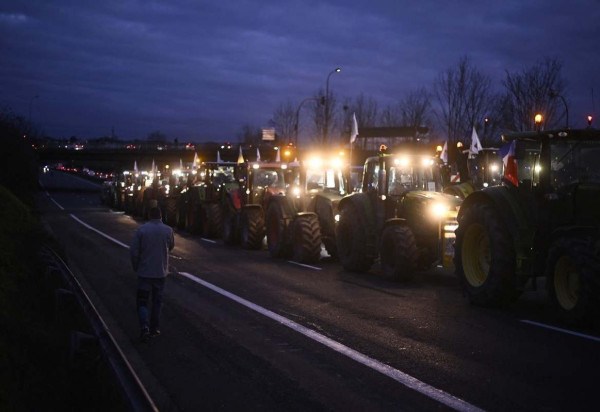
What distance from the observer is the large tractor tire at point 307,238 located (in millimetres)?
18906

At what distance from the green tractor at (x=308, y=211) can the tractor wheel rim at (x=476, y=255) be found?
21.6ft

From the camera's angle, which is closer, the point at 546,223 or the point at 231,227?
the point at 546,223

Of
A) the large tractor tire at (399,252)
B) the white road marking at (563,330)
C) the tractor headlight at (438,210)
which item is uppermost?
the tractor headlight at (438,210)

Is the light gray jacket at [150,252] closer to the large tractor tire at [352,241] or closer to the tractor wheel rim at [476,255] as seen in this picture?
the tractor wheel rim at [476,255]

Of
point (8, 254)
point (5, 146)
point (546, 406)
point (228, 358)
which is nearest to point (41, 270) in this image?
point (8, 254)

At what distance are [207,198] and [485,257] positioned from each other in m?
18.3

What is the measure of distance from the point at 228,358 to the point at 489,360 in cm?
302

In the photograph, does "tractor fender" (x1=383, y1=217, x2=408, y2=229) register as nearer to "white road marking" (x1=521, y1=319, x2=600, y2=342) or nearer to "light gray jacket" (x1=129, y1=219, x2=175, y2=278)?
"white road marking" (x1=521, y1=319, x2=600, y2=342)

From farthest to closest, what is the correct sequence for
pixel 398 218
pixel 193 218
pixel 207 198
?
1. pixel 193 218
2. pixel 207 198
3. pixel 398 218

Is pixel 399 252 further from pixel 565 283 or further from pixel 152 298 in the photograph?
pixel 152 298

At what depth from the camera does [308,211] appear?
20531 mm

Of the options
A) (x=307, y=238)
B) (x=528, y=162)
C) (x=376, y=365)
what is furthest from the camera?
(x=307, y=238)

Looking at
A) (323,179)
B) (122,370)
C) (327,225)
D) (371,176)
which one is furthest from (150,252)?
(323,179)

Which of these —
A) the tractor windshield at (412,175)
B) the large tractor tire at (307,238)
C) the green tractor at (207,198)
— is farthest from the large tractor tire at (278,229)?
the green tractor at (207,198)
